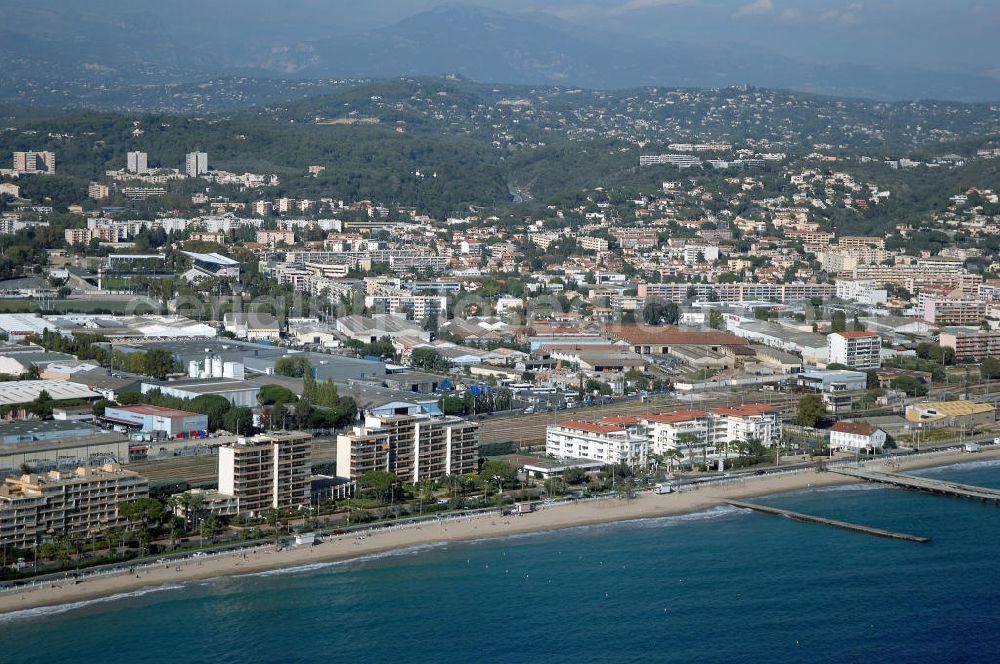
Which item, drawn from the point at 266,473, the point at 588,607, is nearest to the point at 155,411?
the point at 266,473

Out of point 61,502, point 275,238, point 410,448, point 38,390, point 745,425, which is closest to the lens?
point 61,502

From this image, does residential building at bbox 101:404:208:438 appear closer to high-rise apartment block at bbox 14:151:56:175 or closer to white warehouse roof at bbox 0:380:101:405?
white warehouse roof at bbox 0:380:101:405

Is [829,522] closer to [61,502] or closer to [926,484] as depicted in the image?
[926,484]

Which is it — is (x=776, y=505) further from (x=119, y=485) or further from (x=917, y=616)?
(x=119, y=485)

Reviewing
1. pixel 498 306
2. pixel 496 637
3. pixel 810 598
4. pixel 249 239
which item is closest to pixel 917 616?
pixel 810 598

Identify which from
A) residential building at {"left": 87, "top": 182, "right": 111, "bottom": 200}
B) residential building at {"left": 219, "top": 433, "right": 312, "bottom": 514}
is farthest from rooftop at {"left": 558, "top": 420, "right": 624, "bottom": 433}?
residential building at {"left": 87, "top": 182, "right": 111, "bottom": 200}

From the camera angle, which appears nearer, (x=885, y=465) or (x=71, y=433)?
(x=71, y=433)

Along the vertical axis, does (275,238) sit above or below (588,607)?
above
